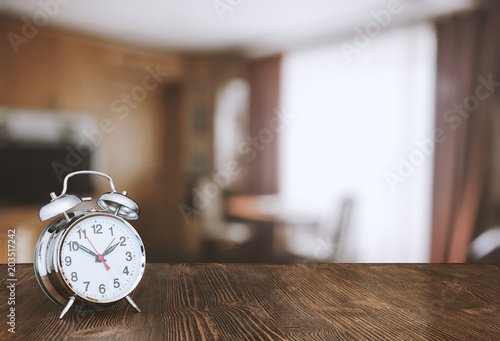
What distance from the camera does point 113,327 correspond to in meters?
0.73

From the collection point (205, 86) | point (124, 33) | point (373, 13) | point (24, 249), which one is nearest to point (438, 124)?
point (373, 13)

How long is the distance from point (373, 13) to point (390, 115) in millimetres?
517

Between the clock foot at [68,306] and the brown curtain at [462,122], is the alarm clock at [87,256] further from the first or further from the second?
the brown curtain at [462,122]

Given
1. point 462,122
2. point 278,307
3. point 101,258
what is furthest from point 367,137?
point 101,258

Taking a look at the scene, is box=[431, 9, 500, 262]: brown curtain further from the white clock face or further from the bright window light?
the white clock face

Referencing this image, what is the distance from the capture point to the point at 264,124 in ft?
7.15

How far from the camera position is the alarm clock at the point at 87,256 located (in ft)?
2.57

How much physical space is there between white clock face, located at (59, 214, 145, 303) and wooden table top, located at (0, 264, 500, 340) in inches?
1.8

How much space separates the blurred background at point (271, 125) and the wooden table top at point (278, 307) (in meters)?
1.00

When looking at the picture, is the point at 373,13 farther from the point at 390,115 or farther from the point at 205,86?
the point at 205,86

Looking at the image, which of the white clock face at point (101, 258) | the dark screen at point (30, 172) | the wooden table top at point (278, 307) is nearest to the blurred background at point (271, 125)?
the dark screen at point (30, 172)

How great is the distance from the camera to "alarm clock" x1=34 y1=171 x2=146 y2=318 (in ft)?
2.57

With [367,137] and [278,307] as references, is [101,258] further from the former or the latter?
[367,137]

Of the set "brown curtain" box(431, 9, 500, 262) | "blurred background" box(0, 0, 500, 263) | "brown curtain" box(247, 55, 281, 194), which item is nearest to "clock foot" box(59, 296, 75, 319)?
"blurred background" box(0, 0, 500, 263)
